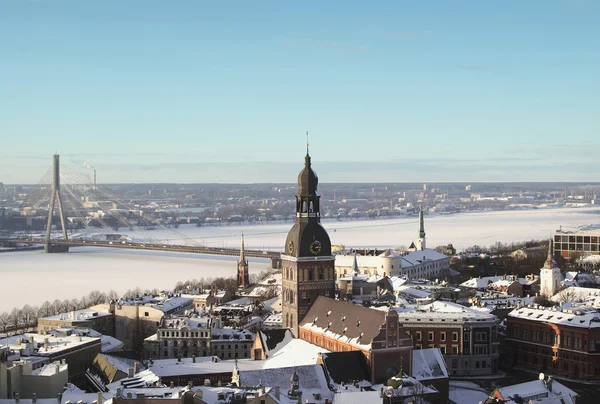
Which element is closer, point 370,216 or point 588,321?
point 588,321

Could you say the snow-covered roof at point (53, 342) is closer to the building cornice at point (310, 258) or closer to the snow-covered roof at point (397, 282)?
the building cornice at point (310, 258)

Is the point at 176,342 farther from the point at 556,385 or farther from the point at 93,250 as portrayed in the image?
the point at 93,250

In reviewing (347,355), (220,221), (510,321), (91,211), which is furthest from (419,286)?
(220,221)

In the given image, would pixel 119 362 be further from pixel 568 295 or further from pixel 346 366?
pixel 568 295

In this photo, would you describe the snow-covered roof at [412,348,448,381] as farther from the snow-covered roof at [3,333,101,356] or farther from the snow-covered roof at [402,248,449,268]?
the snow-covered roof at [402,248,449,268]

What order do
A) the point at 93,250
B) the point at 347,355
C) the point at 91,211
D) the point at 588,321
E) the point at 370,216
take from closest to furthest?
the point at 347,355
the point at 588,321
the point at 93,250
the point at 91,211
the point at 370,216

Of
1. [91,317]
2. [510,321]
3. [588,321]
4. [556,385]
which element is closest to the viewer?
[556,385]

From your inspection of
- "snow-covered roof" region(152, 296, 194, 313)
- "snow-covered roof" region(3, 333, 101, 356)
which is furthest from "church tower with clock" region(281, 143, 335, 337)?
"snow-covered roof" region(152, 296, 194, 313)
